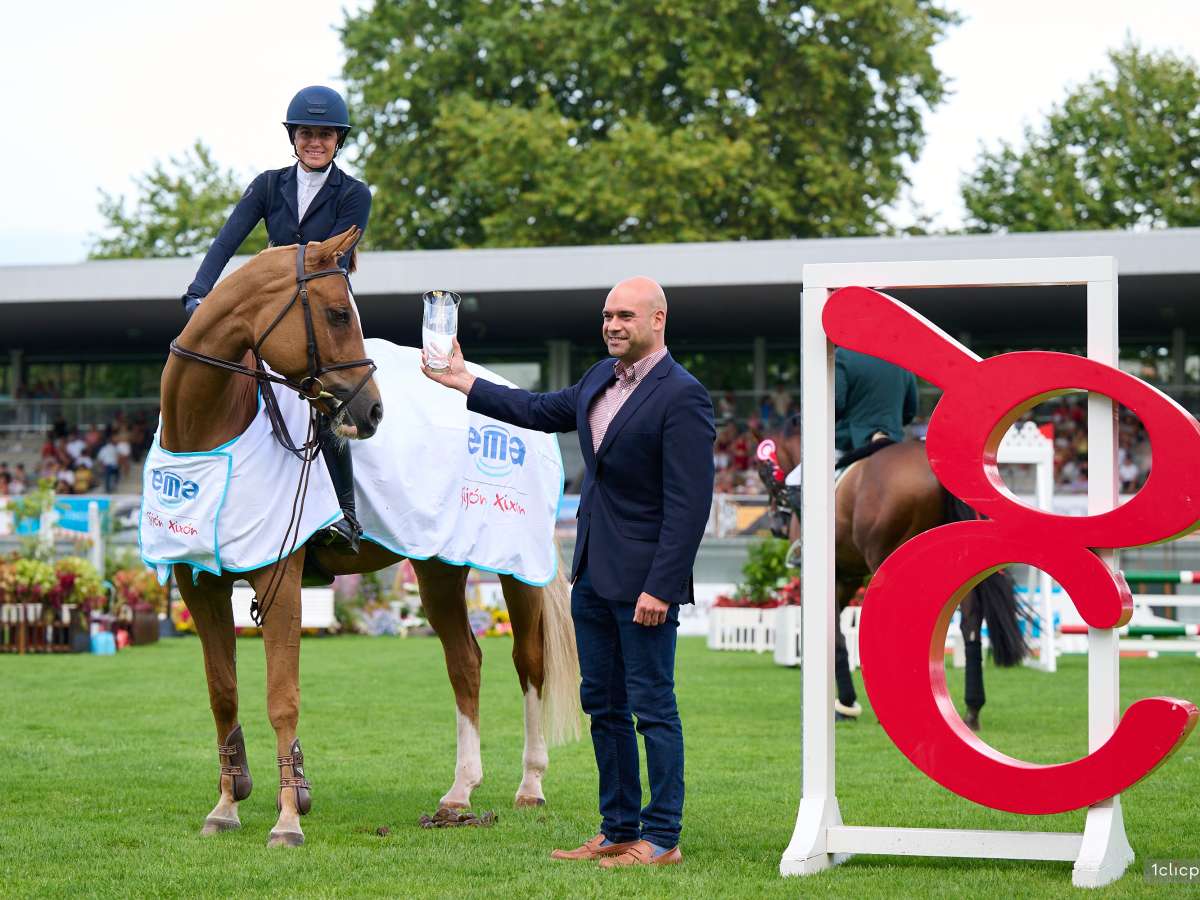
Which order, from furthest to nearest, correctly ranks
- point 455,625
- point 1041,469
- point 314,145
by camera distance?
point 1041,469, point 455,625, point 314,145

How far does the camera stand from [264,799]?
7.06 meters

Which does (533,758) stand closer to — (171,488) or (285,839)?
(285,839)

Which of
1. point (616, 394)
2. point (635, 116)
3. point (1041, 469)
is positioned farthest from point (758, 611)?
point (635, 116)

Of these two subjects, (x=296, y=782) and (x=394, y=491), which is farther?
(x=394, y=491)

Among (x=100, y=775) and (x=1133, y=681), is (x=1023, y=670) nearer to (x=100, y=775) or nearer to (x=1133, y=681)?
(x=1133, y=681)

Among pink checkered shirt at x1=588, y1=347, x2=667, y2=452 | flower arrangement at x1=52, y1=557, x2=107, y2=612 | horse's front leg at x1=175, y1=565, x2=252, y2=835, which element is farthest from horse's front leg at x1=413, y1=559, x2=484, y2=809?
flower arrangement at x1=52, y1=557, x2=107, y2=612

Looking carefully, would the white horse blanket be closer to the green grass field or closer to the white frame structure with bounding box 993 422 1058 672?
the green grass field

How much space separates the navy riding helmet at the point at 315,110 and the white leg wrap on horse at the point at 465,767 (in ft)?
8.88

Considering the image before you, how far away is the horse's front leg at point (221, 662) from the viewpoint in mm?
6348

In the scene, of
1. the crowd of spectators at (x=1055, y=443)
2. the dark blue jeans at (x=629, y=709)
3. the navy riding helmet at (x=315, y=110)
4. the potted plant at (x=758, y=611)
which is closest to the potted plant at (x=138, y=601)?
the potted plant at (x=758, y=611)

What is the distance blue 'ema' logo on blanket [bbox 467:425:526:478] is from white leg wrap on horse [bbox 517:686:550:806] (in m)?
1.11

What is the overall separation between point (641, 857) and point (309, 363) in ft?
Result: 7.25

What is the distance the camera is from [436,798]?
23.3 ft

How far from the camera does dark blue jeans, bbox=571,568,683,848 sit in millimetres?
5402
